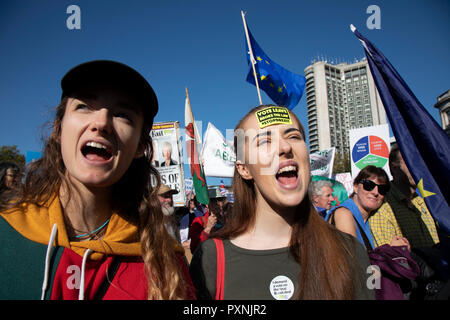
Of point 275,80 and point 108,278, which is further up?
point 275,80

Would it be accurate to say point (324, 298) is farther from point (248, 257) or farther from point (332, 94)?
point (332, 94)

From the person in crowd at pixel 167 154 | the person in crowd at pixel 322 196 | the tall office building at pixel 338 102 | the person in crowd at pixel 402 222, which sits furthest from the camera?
the tall office building at pixel 338 102

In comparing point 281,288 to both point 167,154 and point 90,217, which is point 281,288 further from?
point 167,154

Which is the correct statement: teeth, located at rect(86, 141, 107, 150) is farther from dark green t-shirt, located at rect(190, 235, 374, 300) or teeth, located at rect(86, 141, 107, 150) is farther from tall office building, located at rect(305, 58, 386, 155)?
tall office building, located at rect(305, 58, 386, 155)

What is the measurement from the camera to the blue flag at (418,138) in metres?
2.43

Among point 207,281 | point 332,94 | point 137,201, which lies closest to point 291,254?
point 207,281

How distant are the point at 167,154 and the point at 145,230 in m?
6.07

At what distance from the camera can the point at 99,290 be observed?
1.32 metres

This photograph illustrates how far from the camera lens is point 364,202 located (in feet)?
10.4

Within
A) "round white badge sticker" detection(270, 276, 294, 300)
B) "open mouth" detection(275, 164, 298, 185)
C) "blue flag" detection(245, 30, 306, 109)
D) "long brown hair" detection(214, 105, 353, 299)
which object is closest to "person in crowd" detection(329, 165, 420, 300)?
"long brown hair" detection(214, 105, 353, 299)

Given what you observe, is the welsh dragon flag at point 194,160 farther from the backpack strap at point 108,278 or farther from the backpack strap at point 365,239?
the backpack strap at point 108,278

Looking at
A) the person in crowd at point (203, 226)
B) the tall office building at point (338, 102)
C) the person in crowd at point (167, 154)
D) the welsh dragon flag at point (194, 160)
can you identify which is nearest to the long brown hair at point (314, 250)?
the person in crowd at point (203, 226)

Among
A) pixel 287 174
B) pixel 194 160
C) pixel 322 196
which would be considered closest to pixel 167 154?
pixel 194 160

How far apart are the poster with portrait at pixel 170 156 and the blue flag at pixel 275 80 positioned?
268 centimetres
